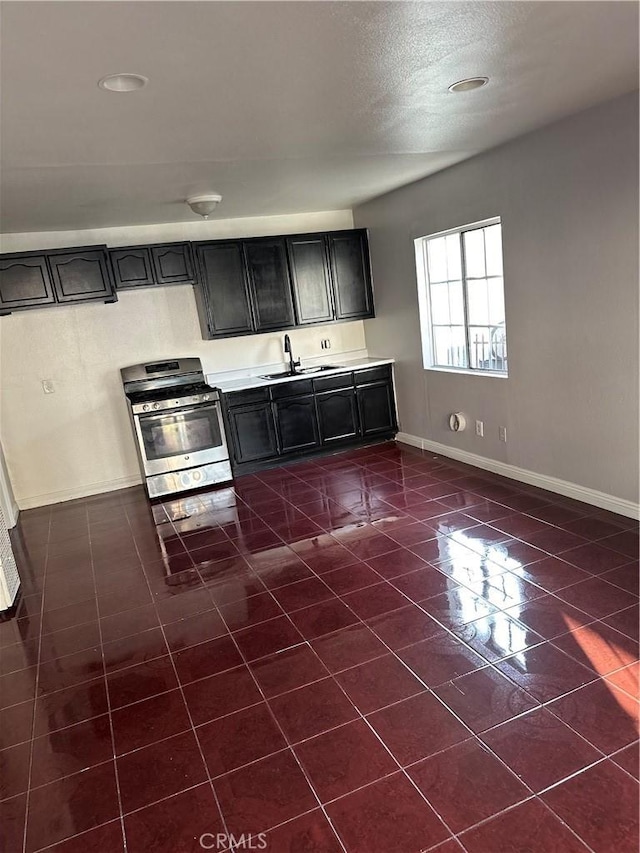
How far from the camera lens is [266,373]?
607cm

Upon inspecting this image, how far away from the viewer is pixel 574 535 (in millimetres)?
3424

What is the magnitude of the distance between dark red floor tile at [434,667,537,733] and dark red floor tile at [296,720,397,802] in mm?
339

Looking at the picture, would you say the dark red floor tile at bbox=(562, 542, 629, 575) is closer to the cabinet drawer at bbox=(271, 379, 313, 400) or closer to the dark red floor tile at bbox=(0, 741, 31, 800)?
the dark red floor tile at bbox=(0, 741, 31, 800)

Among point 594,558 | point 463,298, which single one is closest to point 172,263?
point 463,298

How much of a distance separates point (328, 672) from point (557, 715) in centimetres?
91

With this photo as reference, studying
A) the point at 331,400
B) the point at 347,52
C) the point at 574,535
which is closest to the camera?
the point at 347,52

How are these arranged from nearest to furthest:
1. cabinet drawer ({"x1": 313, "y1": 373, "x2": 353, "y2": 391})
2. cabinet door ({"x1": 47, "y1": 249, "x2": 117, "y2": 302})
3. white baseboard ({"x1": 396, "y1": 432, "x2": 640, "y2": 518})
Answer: white baseboard ({"x1": 396, "y1": 432, "x2": 640, "y2": 518}) < cabinet door ({"x1": 47, "y1": 249, "x2": 117, "y2": 302}) < cabinet drawer ({"x1": 313, "y1": 373, "x2": 353, "y2": 391})

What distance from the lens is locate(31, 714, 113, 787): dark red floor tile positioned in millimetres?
2166

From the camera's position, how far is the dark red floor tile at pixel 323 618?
2828 millimetres

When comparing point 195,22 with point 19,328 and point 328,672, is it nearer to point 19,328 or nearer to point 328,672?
point 328,672

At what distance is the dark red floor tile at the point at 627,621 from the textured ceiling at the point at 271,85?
7.80 feet

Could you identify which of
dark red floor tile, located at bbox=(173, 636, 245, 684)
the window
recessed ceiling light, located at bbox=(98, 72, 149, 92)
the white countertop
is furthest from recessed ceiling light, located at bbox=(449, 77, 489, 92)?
the white countertop

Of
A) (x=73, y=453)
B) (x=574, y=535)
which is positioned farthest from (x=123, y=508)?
(x=574, y=535)

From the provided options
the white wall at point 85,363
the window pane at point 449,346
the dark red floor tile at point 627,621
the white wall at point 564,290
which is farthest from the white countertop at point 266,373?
the dark red floor tile at point 627,621
